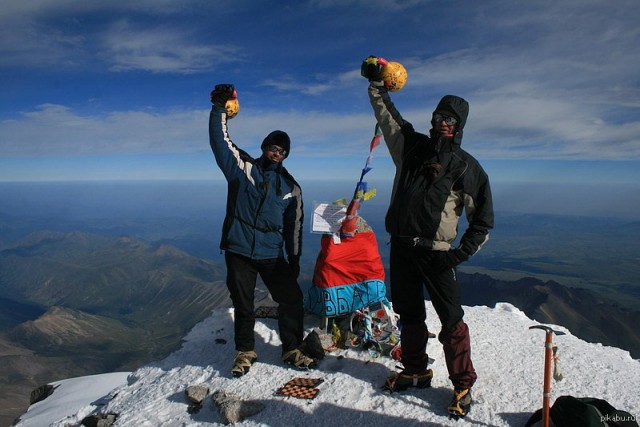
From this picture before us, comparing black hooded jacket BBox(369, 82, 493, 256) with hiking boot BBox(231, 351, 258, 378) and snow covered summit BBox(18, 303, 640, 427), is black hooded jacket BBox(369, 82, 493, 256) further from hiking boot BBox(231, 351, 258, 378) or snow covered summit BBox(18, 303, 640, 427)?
hiking boot BBox(231, 351, 258, 378)

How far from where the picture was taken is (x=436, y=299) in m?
5.12

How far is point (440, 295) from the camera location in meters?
5.07

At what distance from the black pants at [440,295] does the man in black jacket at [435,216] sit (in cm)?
1

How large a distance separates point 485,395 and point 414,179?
3288 mm

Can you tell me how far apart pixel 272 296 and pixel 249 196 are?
1828 mm

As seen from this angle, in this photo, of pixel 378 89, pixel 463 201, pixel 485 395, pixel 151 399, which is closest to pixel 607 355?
pixel 485 395

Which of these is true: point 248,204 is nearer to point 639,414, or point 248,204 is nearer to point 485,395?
point 485,395

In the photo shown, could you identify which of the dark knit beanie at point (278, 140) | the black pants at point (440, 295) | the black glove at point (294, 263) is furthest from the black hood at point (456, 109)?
the black glove at point (294, 263)

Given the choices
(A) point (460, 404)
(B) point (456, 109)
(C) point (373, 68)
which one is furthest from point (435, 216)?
(A) point (460, 404)

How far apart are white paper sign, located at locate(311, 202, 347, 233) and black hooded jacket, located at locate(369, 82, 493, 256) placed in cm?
265

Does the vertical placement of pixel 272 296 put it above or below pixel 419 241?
below

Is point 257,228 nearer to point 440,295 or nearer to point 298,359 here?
point 298,359

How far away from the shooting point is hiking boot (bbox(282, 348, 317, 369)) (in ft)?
21.7

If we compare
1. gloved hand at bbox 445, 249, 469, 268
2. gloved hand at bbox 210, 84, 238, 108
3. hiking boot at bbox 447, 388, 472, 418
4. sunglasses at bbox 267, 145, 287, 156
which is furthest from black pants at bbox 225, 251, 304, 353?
gloved hand at bbox 445, 249, 469, 268
